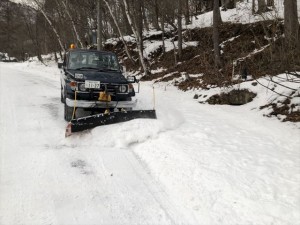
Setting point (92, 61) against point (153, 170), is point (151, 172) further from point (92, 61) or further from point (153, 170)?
point (92, 61)

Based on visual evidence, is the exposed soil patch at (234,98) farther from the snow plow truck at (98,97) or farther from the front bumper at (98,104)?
the front bumper at (98,104)

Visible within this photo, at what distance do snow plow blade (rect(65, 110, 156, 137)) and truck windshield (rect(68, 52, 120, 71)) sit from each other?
223cm

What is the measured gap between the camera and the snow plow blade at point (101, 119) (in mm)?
7113

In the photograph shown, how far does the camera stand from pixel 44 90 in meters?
14.0

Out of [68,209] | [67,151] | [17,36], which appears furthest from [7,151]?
[17,36]

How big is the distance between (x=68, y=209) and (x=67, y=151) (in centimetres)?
227

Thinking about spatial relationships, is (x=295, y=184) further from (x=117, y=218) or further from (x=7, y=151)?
(x=7, y=151)

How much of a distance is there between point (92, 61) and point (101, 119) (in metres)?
2.66

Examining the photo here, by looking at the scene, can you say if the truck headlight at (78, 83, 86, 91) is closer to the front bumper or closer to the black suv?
the black suv

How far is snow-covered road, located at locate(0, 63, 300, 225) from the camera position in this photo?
14.2ft

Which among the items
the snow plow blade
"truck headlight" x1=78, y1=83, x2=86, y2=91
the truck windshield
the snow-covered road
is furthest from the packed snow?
the truck windshield

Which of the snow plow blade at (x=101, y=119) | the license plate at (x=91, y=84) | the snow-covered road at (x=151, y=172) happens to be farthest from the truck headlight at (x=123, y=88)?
the snow-covered road at (x=151, y=172)

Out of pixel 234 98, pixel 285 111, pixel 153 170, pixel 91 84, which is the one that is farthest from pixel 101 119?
pixel 234 98

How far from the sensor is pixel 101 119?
24.5ft
